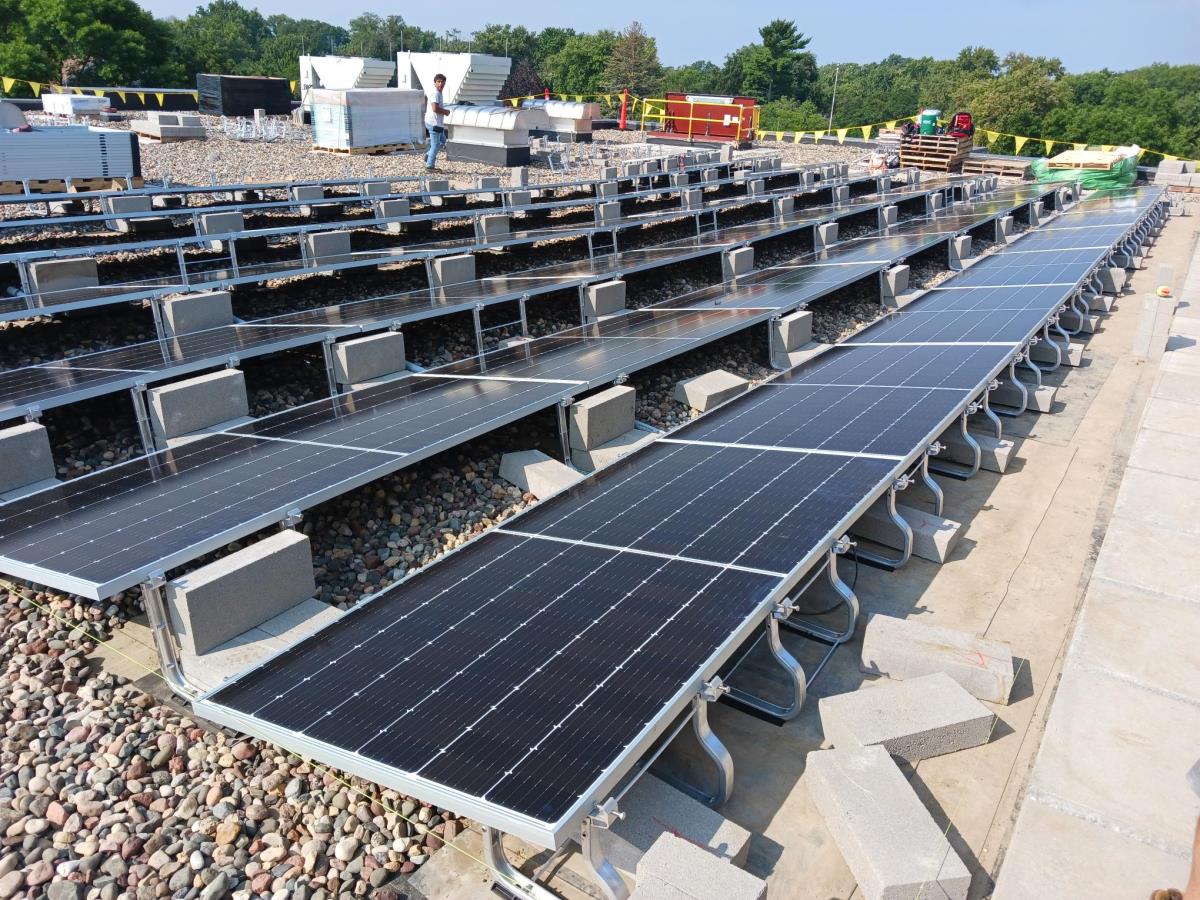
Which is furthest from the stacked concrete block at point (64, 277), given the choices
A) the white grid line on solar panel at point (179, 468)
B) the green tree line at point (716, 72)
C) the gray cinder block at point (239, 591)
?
the green tree line at point (716, 72)

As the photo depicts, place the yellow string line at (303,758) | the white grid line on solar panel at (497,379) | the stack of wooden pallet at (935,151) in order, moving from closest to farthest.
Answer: the yellow string line at (303,758)
the white grid line on solar panel at (497,379)
the stack of wooden pallet at (935,151)

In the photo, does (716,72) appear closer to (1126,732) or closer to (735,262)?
(735,262)

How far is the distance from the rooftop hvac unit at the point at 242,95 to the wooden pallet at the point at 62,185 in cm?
2865

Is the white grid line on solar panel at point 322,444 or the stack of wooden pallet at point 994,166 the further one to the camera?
the stack of wooden pallet at point 994,166

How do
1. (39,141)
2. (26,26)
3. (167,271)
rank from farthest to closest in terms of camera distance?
(26,26), (39,141), (167,271)

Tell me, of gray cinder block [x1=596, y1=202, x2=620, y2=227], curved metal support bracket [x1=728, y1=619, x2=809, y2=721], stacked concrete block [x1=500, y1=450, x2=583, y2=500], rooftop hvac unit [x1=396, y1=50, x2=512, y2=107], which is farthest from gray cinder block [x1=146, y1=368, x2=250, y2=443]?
rooftop hvac unit [x1=396, y1=50, x2=512, y2=107]

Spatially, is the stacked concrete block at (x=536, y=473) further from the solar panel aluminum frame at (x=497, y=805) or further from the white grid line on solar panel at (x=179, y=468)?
the solar panel aluminum frame at (x=497, y=805)

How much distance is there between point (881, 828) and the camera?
199 inches

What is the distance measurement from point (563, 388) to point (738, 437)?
2.39m

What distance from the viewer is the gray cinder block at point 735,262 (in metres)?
19.2

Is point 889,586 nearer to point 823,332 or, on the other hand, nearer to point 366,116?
point 823,332

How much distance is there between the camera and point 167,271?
55.9 feet

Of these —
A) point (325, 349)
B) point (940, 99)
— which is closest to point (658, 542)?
point (325, 349)

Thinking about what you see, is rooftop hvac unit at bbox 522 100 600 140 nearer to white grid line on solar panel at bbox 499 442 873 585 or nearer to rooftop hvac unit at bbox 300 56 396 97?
rooftop hvac unit at bbox 300 56 396 97
